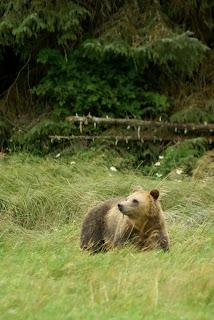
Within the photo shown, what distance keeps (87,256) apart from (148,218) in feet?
3.48

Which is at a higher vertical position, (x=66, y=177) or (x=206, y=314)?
(x=206, y=314)

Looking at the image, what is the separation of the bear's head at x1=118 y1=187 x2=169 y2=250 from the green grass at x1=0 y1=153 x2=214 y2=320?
213mm

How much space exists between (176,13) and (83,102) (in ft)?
8.13

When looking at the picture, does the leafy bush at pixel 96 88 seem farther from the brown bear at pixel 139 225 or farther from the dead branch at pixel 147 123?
the brown bear at pixel 139 225

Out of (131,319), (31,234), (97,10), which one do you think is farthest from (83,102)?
(131,319)

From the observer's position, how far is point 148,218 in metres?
8.07

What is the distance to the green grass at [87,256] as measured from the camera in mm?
5586

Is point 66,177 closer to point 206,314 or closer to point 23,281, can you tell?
point 23,281

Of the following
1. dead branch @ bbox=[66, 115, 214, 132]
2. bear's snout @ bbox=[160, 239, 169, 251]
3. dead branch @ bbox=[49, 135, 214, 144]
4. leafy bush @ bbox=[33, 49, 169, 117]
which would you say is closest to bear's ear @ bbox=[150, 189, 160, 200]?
bear's snout @ bbox=[160, 239, 169, 251]

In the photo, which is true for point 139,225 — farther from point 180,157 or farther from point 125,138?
point 125,138

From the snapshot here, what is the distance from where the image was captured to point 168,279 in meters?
6.25

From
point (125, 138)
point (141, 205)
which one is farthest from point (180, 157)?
point (141, 205)

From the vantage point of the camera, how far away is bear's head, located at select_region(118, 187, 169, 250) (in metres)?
7.98

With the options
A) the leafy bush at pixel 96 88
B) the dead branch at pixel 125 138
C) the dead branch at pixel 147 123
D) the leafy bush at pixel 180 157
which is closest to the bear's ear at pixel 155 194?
the leafy bush at pixel 180 157
